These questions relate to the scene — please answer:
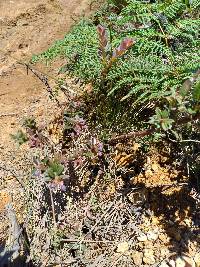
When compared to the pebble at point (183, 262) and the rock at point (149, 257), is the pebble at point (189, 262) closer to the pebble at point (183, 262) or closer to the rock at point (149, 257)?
the pebble at point (183, 262)

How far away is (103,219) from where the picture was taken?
2514 mm

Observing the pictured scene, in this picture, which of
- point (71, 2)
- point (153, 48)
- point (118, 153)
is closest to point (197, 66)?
point (153, 48)

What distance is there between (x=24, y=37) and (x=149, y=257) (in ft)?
9.18

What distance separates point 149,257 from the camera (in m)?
2.39

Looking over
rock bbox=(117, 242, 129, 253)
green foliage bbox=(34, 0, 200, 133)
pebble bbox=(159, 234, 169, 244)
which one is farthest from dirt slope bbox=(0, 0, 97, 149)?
pebble bbox=(159, 234, 169, 244)

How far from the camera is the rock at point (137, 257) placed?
2393 mm

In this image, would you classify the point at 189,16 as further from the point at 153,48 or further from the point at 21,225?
the point at 21,225

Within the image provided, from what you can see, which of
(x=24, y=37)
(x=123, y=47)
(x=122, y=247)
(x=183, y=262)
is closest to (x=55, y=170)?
(x=122, y=247)

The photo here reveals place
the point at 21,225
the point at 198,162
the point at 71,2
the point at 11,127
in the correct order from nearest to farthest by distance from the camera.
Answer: the point at 198,162
the point at 21,225
the point at 11,127
the point at 71,2

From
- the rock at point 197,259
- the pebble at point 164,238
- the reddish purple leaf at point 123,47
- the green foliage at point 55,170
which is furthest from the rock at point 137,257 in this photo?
the reddish purple leaf at point 123,47

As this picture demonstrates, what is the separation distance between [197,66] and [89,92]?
39.7 inches

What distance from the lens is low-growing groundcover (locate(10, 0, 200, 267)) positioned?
2.40m

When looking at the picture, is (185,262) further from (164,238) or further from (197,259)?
(164,238)

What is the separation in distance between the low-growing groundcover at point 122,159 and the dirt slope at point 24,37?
1111 mm
